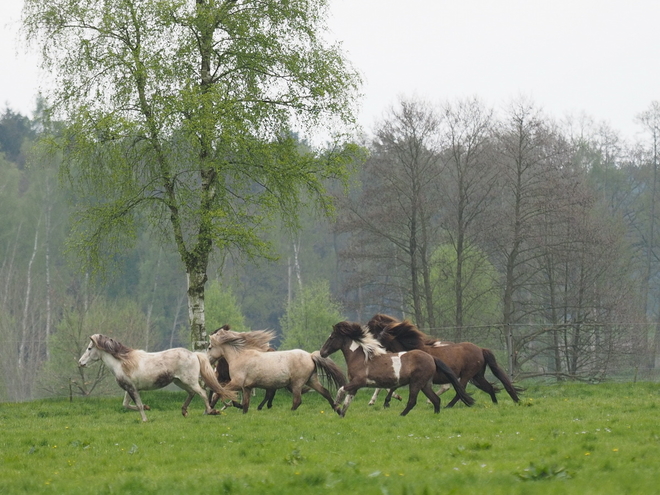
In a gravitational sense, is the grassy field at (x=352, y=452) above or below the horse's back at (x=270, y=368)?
below

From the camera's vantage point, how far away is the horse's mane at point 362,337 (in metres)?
15.7

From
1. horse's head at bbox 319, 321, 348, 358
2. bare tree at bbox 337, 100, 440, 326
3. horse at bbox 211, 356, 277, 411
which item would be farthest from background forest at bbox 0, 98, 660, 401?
horse's head at bbox 319, 321, 348, 358

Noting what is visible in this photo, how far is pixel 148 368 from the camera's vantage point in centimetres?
1648

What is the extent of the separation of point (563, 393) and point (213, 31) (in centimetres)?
1259

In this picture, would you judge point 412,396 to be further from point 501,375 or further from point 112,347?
point 112,347

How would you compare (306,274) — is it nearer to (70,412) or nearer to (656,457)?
(70,412)

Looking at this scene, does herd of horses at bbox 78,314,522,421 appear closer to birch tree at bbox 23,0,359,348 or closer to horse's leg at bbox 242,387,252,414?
horse's leg at bbox 242,387,252,414

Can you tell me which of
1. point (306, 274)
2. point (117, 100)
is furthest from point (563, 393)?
point (306, 274)

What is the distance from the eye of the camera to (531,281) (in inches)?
1480

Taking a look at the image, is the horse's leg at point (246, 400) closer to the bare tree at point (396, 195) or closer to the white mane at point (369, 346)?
the white mane at point (369, 346)

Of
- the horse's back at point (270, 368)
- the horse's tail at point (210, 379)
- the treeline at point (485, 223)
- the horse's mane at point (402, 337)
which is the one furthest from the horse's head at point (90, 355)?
the treeline at point (485, 223)

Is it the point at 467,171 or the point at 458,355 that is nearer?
the point at 458,355

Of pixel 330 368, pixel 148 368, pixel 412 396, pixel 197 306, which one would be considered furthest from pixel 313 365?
pixel 197 306

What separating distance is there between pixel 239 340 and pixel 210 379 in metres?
1.07
